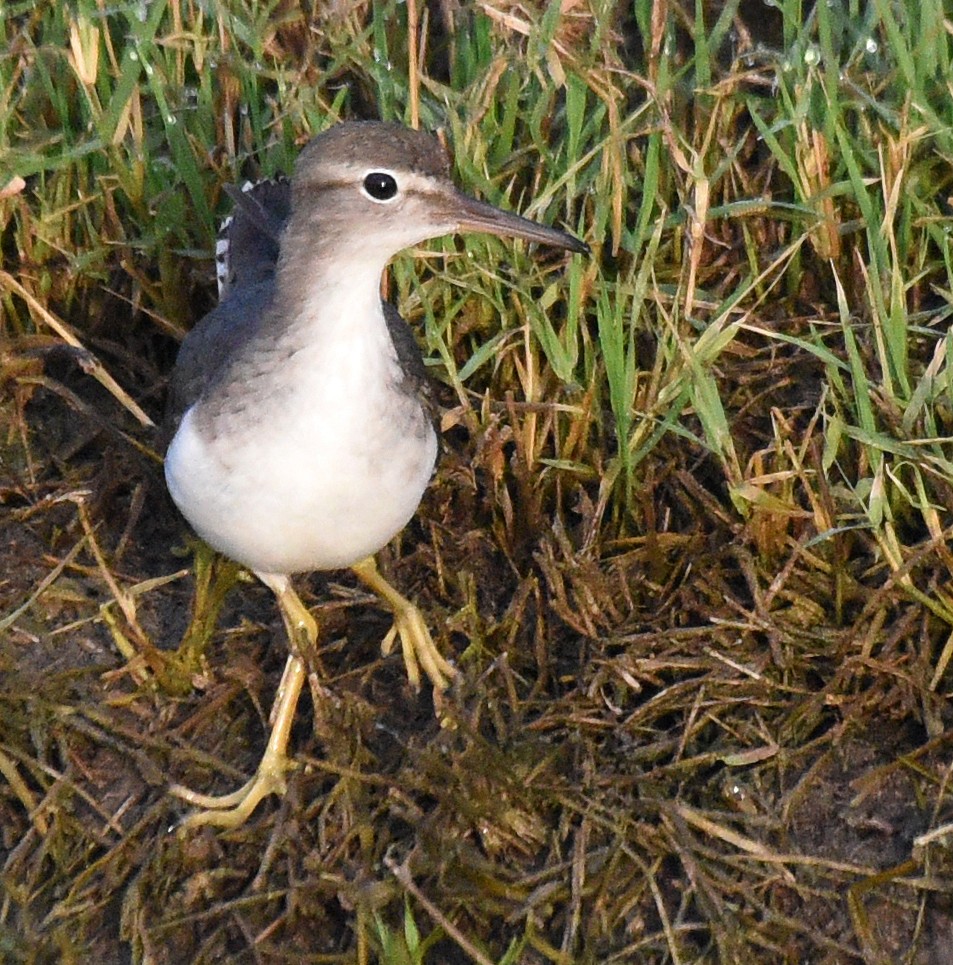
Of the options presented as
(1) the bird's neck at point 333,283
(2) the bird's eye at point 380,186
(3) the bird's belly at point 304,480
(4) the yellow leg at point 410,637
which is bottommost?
(4) the yellow leg at point 410,637

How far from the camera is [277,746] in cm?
435

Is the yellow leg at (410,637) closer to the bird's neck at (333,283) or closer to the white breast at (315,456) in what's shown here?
the white breast at (315,456)

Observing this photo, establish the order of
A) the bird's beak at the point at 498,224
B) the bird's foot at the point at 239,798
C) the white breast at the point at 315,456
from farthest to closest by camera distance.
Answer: the bird's foot at the point at 239,798
the bird's beak at the point at 498,224
the white breast at the point at 315,456

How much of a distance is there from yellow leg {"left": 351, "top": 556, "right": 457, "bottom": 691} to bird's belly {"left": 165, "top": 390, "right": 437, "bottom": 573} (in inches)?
15.8

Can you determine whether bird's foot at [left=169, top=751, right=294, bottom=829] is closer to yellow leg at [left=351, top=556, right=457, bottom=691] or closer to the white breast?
yellow leg at [left=351, top=556, right=457, bottom=691]

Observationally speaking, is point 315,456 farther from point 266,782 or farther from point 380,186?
point 266,782

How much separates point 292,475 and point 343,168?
754 millimetres

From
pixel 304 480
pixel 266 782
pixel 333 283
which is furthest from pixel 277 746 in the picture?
pixel 333 283

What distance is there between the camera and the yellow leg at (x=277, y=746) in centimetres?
421

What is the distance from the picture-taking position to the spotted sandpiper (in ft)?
13.0

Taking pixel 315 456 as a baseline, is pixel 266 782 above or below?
below

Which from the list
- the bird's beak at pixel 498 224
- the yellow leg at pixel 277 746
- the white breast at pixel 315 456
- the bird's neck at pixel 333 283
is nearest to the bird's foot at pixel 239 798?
the yellow leg at pixel 277 746

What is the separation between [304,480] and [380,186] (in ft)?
2.41

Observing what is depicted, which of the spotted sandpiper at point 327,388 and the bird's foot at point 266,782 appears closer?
the spotted sandpiper at point 327,388
